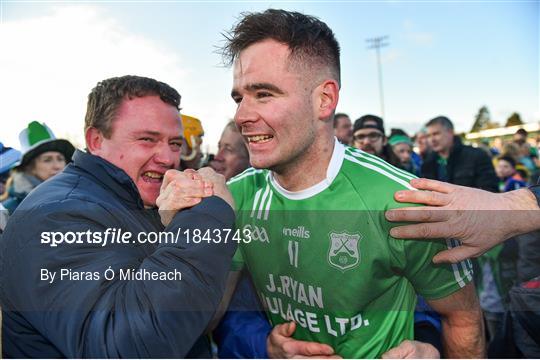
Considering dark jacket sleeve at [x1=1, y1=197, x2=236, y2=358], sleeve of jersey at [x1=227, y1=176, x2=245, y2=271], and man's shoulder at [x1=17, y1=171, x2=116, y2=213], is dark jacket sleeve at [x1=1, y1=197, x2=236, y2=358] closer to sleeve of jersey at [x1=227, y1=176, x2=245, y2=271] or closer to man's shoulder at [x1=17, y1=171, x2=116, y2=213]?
man's shoulder at [x1=17, y1=171, x2=116, y2=213]

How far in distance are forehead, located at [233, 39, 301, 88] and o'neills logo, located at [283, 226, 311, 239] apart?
1.53 ft

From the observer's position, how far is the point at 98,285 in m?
1.15

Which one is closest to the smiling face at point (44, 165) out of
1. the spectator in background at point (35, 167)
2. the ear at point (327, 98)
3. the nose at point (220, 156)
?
the spectator in background at point (35, 167)

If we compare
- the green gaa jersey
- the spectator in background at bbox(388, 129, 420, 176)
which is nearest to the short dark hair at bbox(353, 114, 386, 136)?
the green gaa jersey

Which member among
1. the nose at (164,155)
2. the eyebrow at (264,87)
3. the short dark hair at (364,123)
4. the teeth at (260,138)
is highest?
the eyebrow at (264,87)

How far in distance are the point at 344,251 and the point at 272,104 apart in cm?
49

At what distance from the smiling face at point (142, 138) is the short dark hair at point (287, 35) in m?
0.28

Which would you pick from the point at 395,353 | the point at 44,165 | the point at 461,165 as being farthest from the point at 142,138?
the point at 461,165

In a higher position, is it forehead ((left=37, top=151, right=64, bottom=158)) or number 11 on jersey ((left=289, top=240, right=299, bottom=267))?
forehead ((left=37, top=151, right=64, bottom=158))

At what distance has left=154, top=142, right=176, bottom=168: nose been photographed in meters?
1.60

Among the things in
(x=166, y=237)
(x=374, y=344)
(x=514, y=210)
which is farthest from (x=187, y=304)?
(x=514, y=210)

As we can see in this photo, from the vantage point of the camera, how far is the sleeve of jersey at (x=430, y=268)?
1.40 metres

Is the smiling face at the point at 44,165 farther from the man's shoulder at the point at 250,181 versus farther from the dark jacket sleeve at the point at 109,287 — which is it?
the dark jacket sleeve at the point at 109,287

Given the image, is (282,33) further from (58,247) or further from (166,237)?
(58,247)
